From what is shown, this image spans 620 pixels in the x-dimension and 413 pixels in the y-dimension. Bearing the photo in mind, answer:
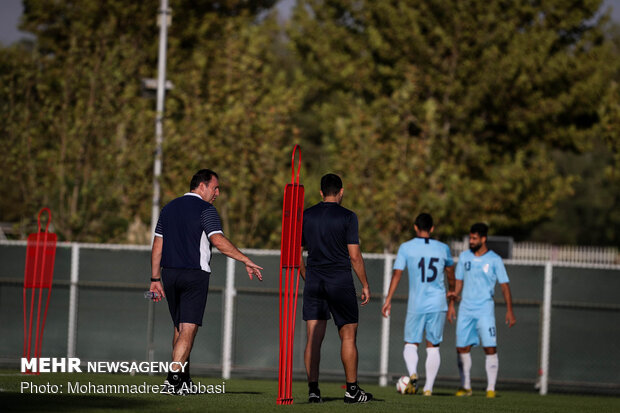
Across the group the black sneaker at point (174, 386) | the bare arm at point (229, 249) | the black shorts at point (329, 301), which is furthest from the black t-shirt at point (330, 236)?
the black sneaker at point (174, 386)

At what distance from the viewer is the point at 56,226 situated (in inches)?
805

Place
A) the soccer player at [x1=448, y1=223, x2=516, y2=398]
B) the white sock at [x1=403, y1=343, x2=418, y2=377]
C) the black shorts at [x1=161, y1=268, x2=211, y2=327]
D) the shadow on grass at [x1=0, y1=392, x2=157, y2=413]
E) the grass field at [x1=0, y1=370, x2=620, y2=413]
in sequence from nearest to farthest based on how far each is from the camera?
the shadow on grass at [x1=0, y1=392, x2=157, y2=413] → the grass field at [x1=0, y1=370, x2=620, y2=413] → the black shorts at [x1=161, y1=268, x2=211, y2=327] → the white sock at [x1=403, y1=343, x2=418, y2=377] → the soccer player at [x1=448, y1=223, x2=516, y2=398]

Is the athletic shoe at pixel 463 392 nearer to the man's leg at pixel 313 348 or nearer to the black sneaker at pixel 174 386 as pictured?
the man's leg at pixel 313 348

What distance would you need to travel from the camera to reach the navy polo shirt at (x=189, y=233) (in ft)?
28.7

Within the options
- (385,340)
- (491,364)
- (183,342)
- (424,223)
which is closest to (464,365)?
(491,364)

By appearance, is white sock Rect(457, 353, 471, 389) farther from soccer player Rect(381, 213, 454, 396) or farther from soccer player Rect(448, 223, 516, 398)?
soccer player Rect(381, 213, 454, 396)

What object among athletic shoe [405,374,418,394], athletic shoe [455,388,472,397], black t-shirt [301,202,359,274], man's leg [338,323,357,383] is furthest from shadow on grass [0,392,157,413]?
athletic shoe [455,388,472,397]

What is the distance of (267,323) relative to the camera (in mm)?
15648

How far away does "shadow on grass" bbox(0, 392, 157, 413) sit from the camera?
7.25m

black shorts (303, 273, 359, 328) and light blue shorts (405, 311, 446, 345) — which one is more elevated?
black shorts (303, 273, 359, 328)

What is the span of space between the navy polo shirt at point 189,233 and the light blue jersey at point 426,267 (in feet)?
11.5

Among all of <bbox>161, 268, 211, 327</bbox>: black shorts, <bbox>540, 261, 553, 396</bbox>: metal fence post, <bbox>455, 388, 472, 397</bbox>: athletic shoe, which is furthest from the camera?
<bbox>540, 261, 553, 396</bbox>: metal fence post

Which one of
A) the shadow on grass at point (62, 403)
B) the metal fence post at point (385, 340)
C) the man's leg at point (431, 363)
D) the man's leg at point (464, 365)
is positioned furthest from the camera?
the metal fence post at point (385, 340)

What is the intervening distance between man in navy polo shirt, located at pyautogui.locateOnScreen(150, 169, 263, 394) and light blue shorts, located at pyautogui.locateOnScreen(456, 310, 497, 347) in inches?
175
